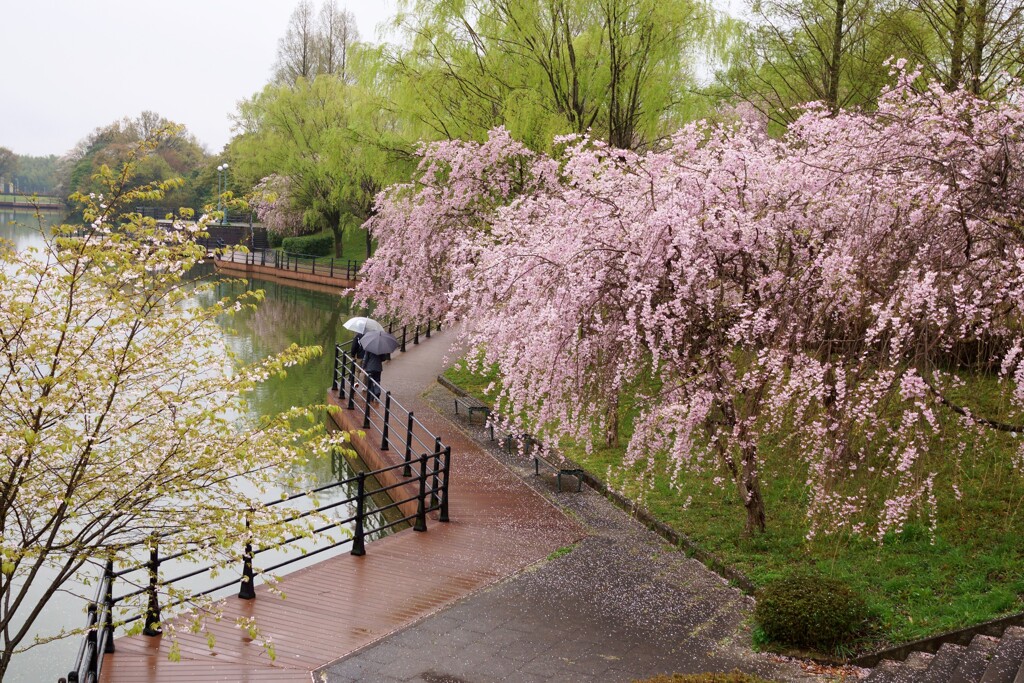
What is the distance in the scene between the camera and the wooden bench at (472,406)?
63.9ft

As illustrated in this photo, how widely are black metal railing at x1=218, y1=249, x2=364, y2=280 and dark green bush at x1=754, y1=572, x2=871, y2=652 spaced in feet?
139

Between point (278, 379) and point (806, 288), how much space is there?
19.5 meters

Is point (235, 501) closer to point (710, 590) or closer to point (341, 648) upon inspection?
point (341, 648)

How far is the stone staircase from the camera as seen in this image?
7270 mm

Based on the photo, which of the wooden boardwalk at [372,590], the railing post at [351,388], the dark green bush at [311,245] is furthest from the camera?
the dark green bush at [311,245]

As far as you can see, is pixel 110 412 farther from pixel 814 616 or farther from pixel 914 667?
pixel 914 667

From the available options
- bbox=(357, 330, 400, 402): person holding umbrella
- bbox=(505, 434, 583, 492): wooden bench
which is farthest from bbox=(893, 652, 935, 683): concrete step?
bbox=(357, 330, 400, 402): person holding umbrella

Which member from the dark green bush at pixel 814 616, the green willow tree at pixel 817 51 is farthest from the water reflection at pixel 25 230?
the dark green bush at pixel 814 616

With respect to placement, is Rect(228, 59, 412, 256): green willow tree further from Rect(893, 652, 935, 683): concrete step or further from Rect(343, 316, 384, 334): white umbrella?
Rect(893, 652, 935, 683): concrete step

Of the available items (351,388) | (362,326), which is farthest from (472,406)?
(362,326)

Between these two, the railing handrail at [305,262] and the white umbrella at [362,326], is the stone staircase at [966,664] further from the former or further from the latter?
the railing handrail at [305,262]

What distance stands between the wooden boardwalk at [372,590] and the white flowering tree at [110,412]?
1.92 m

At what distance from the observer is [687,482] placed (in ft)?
46.8

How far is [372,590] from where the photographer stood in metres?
10.6
